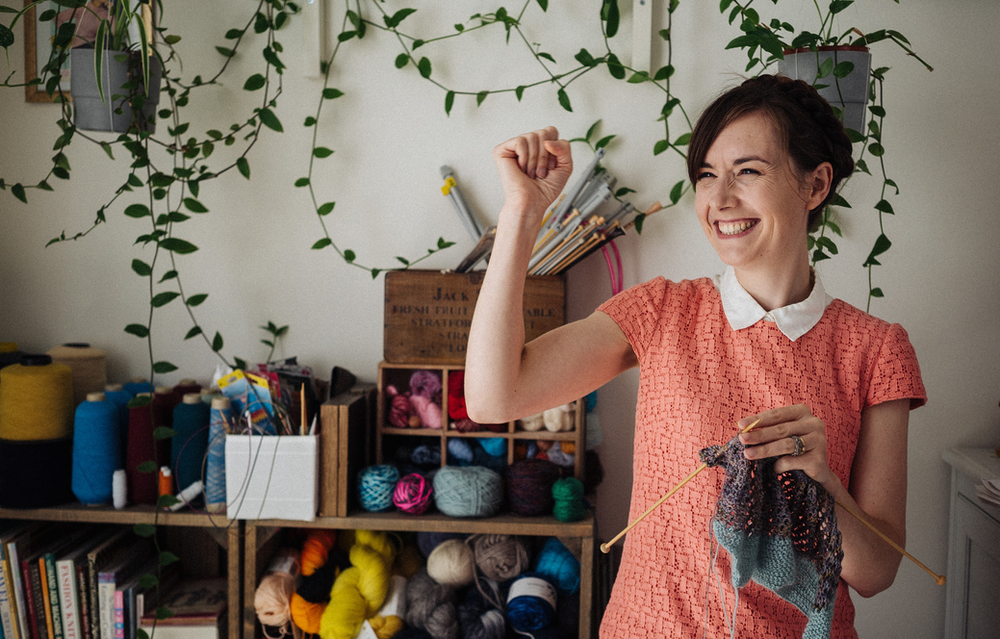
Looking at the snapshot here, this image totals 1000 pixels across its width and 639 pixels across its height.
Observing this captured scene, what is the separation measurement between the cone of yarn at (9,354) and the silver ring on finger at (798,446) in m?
1.71

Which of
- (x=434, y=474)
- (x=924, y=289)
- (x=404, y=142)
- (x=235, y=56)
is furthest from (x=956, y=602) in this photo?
(x=235, y=56)

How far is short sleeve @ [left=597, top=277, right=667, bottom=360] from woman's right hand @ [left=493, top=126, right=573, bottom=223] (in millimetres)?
216

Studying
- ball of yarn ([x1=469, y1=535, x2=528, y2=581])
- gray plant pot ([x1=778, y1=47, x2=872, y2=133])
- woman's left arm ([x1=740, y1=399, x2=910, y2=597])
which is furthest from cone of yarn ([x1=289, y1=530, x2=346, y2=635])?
gray plant pot ([x1=778, y1=47, x2=872, y2=133])

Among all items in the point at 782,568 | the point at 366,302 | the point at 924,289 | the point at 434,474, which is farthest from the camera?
the point at 366,302

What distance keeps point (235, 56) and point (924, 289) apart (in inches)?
70.9

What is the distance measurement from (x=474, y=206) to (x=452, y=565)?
33.8 inches

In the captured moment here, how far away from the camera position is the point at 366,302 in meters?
1.79

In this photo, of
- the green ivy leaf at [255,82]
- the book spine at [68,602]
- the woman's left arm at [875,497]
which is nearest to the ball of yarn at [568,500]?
the woman's left arm at [875,497]

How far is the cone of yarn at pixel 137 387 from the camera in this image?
5.53ft

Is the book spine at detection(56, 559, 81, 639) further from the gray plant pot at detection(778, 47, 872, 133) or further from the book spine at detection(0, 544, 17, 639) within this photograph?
the gray plant pot at detection(778, 47, 872, 133)

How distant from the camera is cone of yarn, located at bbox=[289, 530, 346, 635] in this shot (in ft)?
4.92

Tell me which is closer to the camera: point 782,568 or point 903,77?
point 782,568

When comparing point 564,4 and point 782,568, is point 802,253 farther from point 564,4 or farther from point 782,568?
point 564,4

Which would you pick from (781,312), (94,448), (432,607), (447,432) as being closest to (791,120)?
(781,312)
